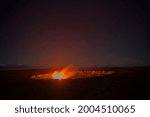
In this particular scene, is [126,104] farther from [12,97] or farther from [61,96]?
Result: [12,97]

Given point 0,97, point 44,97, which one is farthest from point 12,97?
point 44,97

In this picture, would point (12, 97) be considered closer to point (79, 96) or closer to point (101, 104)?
point (79, 96)

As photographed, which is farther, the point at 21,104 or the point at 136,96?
the point at 136,96

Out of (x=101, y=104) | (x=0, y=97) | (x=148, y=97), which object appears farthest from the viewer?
(x=0, y=97)

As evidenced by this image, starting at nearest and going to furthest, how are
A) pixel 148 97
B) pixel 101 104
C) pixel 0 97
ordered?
pixel 101 104, pixel 148 97, pixel 0 97

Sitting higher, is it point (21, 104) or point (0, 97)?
point (0, 97)

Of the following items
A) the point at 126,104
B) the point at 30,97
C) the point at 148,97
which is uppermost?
the point at 30,97

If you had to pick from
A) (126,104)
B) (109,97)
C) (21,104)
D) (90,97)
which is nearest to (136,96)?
(109,97)

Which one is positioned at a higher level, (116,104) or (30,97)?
(30,97)

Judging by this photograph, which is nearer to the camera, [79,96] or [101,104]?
[101,104]
